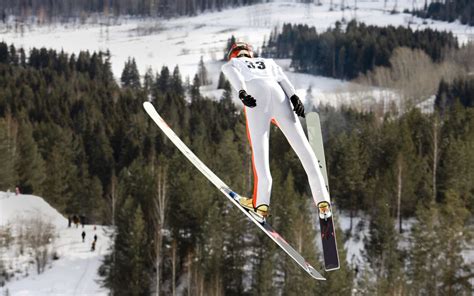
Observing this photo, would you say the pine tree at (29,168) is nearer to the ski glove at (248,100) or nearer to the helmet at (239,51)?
the helmet at (239,51)

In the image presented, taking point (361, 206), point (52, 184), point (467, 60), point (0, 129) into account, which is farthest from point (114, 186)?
point (467, 60)

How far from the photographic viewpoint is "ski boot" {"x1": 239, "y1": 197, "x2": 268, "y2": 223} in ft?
25.0

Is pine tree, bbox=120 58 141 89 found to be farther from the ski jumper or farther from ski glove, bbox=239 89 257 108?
ski glove, bbox=239 89 257 108

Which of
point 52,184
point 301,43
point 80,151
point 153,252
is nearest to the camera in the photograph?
point 153,252

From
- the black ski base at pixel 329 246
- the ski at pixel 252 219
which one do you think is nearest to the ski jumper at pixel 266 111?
the black ski base at pixel 329 246

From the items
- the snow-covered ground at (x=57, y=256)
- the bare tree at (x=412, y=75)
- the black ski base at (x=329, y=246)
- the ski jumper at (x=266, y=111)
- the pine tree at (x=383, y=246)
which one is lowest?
the snow-covered ground at (x=57, y=256)

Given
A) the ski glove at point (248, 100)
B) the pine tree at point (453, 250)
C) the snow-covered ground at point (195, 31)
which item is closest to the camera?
the ski glove at point (248, 100)

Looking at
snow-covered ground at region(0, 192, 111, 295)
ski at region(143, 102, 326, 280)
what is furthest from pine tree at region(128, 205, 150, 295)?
ski at region(143, 102, 326, 280)

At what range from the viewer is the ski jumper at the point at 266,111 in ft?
23.4

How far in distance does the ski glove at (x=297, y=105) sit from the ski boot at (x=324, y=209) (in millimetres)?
1025

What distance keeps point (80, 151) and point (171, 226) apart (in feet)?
86.9

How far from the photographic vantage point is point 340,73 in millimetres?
120875

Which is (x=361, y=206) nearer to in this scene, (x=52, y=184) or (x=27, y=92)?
(x=52, y=184)

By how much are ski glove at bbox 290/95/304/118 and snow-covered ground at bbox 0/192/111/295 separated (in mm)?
35016
